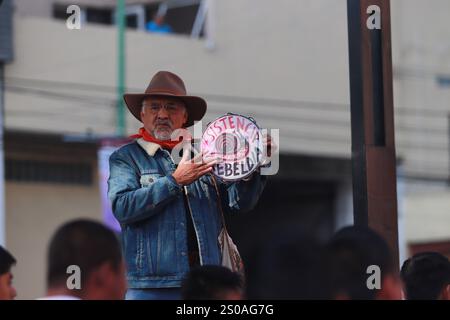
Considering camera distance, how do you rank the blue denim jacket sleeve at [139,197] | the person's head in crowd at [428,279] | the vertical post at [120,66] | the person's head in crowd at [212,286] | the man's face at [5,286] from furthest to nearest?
the vertical post at [120,66] < the person's head in crowd at [428,279] < the blue denim jacket sleeve at [139,197] < the man's face at [5,286] < the person's head in crowd at [212,286]

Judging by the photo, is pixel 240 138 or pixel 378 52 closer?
pixel 240 138

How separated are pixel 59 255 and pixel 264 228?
13.8 metres

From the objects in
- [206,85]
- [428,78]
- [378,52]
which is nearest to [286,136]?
[206,85]

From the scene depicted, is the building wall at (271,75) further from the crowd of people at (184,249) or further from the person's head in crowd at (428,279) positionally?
the person's head in crowd at (428,279)

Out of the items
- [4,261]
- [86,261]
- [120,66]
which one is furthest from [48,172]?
[86,261]

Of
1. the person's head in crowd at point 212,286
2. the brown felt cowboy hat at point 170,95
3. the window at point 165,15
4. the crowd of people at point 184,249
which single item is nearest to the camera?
the crowd of people at point 184,249

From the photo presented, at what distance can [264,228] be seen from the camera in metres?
17.5

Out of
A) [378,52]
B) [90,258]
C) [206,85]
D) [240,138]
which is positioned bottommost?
[90,258]

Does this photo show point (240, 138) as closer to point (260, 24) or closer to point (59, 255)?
point (59, 255)

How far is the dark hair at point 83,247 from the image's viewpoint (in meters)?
3.70

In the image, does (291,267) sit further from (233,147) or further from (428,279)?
(428,279)

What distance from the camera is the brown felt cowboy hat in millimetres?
4535

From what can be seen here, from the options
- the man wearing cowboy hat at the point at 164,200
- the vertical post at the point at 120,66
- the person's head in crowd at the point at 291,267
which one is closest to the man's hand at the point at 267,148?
the man wearing cowboy hat at the point at 164,200

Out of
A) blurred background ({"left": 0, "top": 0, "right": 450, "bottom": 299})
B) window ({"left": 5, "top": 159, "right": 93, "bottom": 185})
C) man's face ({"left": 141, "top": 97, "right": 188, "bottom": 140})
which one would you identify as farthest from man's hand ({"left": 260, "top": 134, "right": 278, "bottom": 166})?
window ({"left": 5, "top": 159, "right": 93, "bottom": 185})
